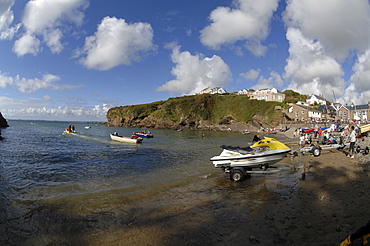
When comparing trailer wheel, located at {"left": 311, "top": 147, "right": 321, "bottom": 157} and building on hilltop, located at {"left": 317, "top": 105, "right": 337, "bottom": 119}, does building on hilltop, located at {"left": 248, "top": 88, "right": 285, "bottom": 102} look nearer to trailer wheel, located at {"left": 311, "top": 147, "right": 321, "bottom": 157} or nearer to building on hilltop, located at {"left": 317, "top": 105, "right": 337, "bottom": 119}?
building on hilltop, located at {"left": 317, "top": 105, "right": 337, "bottom": 119}

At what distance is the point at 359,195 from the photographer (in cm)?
695

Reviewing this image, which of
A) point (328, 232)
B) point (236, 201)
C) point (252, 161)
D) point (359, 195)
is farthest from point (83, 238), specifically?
point (359, 195)

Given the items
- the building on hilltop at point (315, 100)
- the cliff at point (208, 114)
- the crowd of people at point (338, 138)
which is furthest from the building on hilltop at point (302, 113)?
the crowd of people at point (338, 138)

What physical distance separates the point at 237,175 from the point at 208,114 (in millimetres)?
100656

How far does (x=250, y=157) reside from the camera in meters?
10.5

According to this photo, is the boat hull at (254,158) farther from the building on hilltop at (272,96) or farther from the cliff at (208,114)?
the building on hilltop at (272,96)

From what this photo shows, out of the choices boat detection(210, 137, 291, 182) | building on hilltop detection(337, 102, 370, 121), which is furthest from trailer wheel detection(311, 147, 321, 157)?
building on hilltop detection(337, 102, 370, 121)

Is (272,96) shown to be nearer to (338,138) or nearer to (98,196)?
(338,138)

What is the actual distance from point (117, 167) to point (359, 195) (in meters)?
14.4

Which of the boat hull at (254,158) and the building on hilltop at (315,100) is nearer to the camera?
the boat hull at (254,158)

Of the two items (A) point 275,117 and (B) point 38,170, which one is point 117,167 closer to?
(B) point 38,170

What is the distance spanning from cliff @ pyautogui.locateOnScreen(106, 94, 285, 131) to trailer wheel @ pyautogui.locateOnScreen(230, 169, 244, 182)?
8000 cm

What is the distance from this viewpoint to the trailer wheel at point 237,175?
10461mm

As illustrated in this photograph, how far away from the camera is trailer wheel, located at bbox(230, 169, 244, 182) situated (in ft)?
34.3
